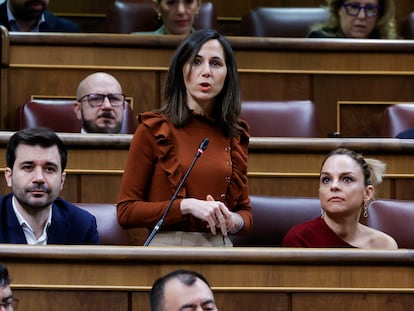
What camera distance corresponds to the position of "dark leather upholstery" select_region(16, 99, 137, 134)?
165 centimetres

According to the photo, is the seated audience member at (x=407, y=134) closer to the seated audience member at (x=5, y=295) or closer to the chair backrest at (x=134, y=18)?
the chair backrest at (x=134, y=18)

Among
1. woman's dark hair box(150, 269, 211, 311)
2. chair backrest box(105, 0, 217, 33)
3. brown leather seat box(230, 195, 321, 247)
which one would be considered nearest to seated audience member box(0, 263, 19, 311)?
woman's dark hair box(150, 269, 211, 311)

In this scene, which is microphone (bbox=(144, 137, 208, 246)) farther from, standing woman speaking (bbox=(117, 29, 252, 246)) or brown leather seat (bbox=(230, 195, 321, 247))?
brown leather seat (bbox=(230, 195, 321, 247))

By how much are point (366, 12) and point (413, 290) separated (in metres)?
0.81

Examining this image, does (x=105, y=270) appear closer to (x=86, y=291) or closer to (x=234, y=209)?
(x=86, y=291)

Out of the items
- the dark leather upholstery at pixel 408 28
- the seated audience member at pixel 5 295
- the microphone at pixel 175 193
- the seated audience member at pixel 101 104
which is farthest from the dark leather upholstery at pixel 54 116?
the seated audience member at pixel 5 295

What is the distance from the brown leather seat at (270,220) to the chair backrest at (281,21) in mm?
675

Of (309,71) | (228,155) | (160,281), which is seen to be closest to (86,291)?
(160,281)

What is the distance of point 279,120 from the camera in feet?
5.57

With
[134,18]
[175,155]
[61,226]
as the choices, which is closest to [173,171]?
[175,155]

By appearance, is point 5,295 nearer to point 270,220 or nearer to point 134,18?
point 270,220

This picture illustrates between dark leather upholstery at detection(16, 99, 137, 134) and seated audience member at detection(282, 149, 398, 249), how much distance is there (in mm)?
400

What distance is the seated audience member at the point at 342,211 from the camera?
133cm

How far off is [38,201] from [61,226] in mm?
46
